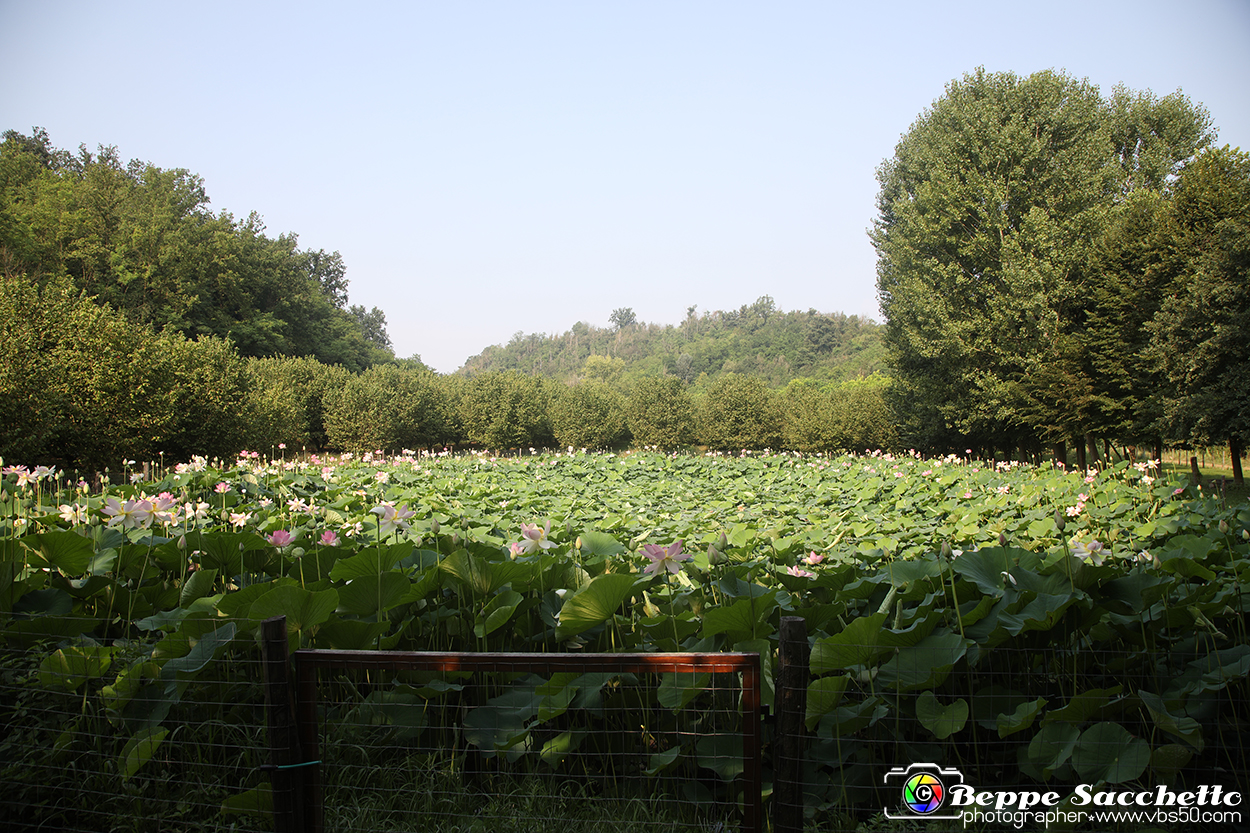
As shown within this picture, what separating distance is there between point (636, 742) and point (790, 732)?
122cm

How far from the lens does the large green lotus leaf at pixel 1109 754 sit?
7.55 feet

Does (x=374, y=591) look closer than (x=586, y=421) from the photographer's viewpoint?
Yes

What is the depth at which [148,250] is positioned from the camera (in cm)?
4072

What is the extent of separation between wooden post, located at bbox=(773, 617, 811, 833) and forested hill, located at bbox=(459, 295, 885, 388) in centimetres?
6245

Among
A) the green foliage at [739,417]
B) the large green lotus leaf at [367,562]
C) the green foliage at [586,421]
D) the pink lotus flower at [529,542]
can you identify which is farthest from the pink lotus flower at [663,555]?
the green foliage at [586,421]

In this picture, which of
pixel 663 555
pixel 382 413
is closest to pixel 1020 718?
pixel 663 555

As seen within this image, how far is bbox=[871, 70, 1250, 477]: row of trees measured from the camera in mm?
15977

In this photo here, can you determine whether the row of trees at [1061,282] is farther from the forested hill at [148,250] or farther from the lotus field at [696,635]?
the forested hill at [148,250]

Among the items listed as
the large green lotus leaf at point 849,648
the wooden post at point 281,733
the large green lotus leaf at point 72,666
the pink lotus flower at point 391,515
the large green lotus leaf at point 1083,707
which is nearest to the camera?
the wooden post at point 281,733

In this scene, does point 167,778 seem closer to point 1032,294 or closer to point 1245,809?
point 1245,809

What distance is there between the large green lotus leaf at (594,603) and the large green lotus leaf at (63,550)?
2.32 m

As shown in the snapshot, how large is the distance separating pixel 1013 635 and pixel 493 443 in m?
43.6

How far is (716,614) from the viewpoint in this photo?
2.72 meters

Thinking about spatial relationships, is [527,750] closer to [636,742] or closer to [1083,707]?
[636,742]
